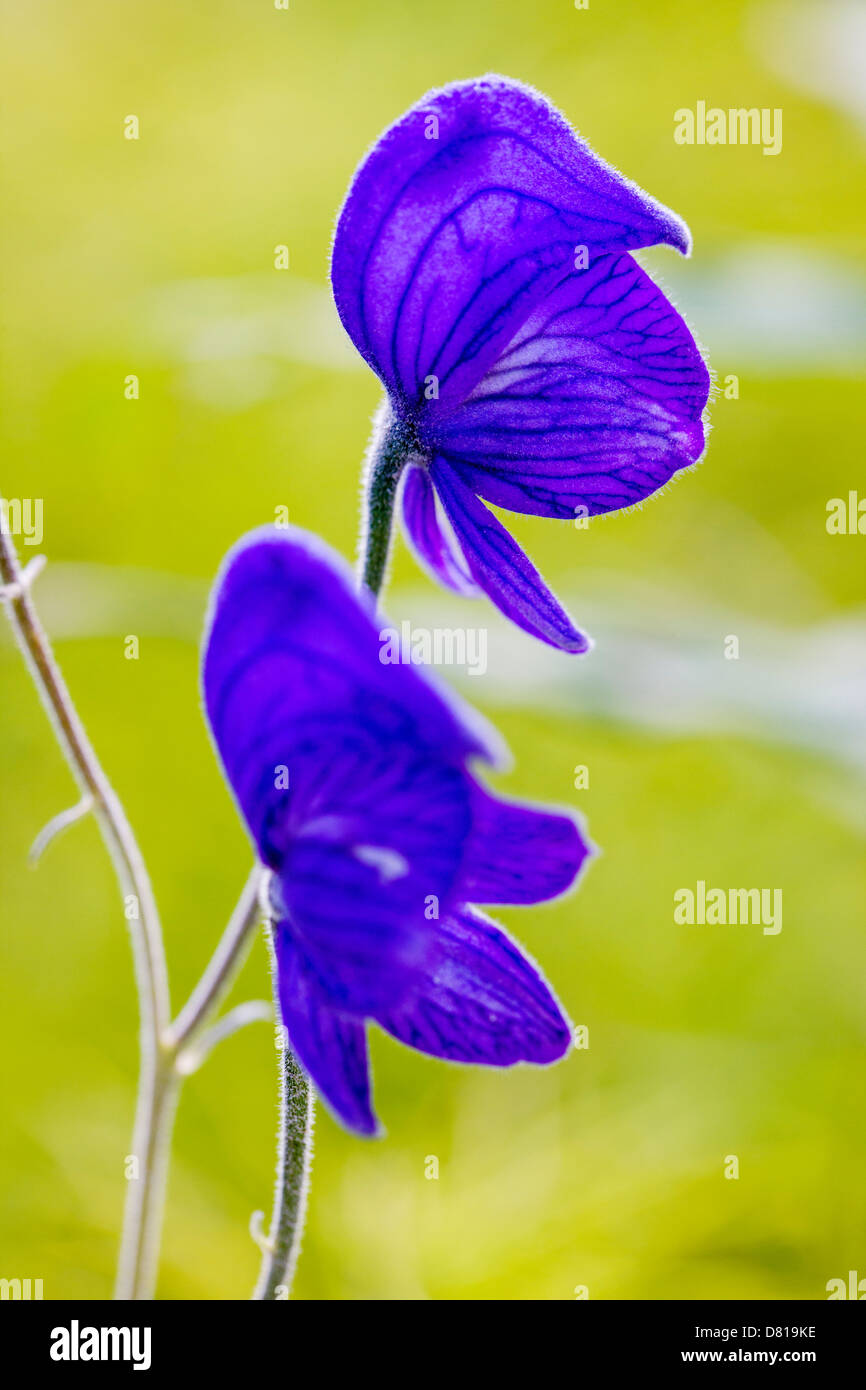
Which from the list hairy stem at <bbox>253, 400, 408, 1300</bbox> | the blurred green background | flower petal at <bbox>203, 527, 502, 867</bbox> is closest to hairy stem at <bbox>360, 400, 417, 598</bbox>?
hairy stem at <bbox>253, 400, 408, 1300</bbox>

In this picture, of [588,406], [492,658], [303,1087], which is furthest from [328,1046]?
[492,658]

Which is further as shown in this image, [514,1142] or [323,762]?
[514,1142]

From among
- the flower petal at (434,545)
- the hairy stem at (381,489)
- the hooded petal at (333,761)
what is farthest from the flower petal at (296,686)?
the flower petal at (434,545)

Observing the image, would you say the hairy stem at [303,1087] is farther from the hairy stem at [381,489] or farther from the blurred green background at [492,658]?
the blurred green background at [492,658]

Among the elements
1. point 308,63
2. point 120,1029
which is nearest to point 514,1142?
point 120,1029

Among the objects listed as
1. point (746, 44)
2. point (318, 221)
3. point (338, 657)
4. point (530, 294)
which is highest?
point (746, 44)

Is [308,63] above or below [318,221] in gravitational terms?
above
